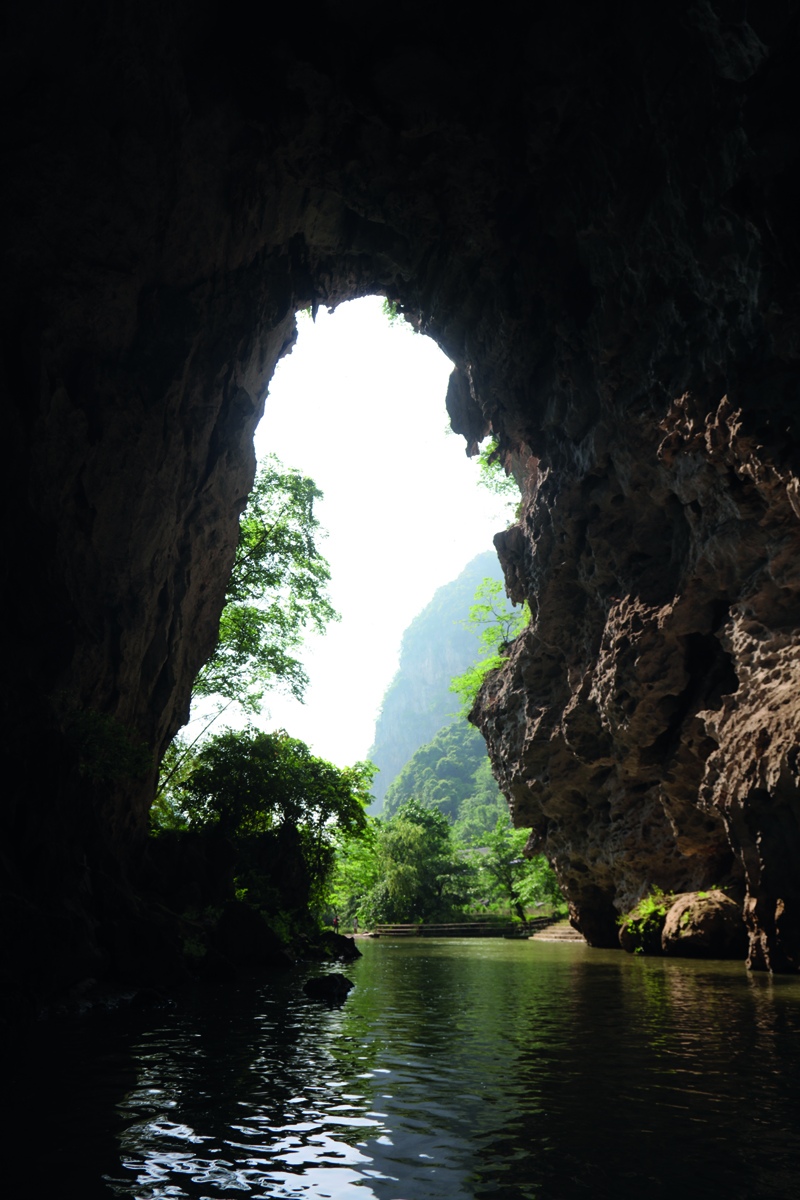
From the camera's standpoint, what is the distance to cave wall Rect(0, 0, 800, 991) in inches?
463

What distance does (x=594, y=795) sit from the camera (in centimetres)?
2141

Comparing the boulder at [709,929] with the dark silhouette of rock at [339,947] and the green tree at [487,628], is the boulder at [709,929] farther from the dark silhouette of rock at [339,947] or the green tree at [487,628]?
the green tree at [487,628]

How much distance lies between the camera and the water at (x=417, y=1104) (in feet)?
13.0

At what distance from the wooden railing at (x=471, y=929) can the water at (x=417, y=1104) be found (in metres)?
33.8

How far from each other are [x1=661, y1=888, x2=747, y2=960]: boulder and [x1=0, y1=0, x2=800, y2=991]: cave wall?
1.33 meters

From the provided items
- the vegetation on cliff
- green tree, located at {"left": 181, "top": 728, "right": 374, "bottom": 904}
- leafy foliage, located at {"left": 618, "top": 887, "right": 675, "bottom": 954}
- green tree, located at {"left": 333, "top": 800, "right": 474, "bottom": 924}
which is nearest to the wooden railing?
the vegetation on cliff

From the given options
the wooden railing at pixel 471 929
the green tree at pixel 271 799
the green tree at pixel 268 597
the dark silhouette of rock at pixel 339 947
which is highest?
the green tree at pixel 268 597

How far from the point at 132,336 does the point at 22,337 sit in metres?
2.72

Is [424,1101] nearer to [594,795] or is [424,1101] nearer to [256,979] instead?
[256,979]

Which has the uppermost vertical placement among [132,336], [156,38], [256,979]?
[156,38]

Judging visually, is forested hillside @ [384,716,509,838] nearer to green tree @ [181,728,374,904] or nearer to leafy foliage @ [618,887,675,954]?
green tree @ [181,728,374,904]

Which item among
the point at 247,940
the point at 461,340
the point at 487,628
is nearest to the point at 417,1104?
the point at 247,940

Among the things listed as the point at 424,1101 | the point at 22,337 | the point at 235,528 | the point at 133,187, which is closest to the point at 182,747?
the point at 235,528

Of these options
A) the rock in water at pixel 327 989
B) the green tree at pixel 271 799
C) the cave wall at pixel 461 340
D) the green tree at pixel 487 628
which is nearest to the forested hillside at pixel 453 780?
the green tree at pixel 487 628
